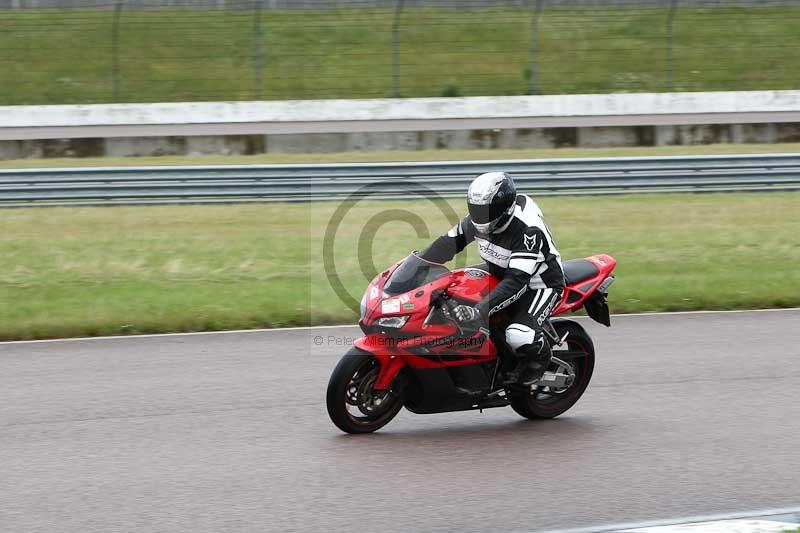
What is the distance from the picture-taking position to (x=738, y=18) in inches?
1318

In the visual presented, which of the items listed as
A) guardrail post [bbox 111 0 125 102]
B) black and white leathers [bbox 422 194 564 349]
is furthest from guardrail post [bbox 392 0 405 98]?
black and white leathers [bbox 422 194 564 349]

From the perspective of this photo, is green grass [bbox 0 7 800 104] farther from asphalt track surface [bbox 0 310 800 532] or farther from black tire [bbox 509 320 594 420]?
black tire [bbox 509 320 594 420]

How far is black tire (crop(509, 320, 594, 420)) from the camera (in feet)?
23.8

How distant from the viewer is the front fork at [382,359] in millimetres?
6539

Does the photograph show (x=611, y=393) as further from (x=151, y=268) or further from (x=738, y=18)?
(x=738, y=18)

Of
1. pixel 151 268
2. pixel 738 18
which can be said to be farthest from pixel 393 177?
pixel 738 18

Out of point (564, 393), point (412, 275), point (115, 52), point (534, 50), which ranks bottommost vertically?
point (564, 393)

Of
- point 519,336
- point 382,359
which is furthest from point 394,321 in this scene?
point 519,336

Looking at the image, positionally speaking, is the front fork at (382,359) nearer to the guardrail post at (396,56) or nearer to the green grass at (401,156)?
the green grass at (401,156)

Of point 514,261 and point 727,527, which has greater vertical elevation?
point 514,261

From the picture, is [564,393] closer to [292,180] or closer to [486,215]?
[486,215]

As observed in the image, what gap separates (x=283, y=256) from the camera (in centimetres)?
→ 1359

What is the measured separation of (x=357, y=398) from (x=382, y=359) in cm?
36

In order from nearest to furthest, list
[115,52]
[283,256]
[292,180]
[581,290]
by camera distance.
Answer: [581,290] < [283,256] < [292,180] < [115,52]
